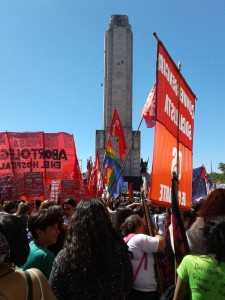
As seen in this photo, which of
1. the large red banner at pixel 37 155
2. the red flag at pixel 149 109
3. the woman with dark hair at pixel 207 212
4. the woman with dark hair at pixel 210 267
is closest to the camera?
the woman with dark hair at pixel 210 267

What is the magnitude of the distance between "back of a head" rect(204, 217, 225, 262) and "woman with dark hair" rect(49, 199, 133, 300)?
55 cm

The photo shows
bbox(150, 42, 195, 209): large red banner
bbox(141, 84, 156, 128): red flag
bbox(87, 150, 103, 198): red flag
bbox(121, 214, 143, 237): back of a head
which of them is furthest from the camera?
bbox(87, 150, 103, 198): red flag

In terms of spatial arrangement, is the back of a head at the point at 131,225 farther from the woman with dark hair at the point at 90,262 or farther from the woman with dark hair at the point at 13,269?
the woman with dark hair at the point at 13,269

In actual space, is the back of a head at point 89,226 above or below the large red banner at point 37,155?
below

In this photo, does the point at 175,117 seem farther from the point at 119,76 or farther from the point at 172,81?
the point at 119,76

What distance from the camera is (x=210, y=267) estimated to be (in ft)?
7.92

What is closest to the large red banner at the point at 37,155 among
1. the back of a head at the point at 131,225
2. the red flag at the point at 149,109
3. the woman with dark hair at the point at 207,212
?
the red flag at the point at 149,109

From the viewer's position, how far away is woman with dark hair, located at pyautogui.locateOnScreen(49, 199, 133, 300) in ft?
7.95

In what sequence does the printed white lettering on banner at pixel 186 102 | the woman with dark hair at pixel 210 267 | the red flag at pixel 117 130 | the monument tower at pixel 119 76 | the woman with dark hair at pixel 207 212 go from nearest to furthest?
the woman with dark hair at pixel 210 267
the woman with dark hair at pixel 207 212
the printed white lettering on banner at pixel 186 102
the red flag at pixel 117 130
the monument tower at pixel 119 76

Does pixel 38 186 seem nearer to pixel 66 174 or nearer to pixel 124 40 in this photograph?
pixel 66 174

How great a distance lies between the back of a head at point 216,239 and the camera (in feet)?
7.95

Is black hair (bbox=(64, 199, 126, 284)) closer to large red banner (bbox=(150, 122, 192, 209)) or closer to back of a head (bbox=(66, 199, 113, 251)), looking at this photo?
back of a head (bbox=(66, 199, 113, 251))

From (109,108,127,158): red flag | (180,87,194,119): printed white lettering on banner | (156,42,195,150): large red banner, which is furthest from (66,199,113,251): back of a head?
(109,108,127,158): red flag

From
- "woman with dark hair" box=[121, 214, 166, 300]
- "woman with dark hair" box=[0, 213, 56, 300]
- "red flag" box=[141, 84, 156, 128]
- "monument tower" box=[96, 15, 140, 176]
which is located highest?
"monument tower" box=[96, 15, 140, 176]
